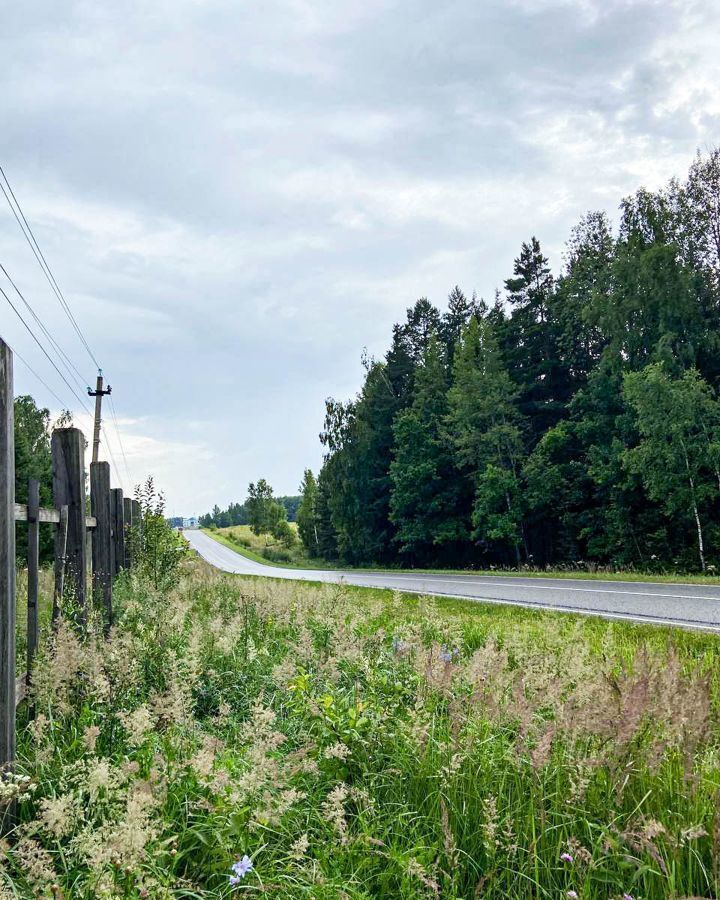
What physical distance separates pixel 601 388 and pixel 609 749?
99.0 feet

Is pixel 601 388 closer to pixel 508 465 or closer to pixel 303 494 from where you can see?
pixel 508 465

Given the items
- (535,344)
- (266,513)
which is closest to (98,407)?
(535,344)

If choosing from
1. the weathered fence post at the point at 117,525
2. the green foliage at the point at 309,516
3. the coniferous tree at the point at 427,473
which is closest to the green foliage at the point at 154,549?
the weathered fence post at the point at 117,525

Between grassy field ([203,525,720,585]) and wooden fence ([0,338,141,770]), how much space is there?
12.3m

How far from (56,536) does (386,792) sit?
13.6ft

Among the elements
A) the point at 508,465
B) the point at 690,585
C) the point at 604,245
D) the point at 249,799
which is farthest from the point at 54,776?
the point at 604,245

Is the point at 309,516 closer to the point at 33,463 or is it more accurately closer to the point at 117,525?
the point at 33,463

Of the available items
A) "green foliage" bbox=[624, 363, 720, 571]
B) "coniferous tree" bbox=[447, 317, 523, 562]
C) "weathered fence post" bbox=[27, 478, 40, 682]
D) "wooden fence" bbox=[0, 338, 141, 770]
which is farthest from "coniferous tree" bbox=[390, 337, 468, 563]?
"weathered fence post" bbox=[27, 478, 40, 682]

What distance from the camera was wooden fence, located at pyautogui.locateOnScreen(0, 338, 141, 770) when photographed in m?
3.17

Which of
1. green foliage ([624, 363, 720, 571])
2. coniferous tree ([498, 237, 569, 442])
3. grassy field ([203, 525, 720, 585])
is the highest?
coniferous tree ([498, 237, 569, 442])

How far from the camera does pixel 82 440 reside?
585 centimetres

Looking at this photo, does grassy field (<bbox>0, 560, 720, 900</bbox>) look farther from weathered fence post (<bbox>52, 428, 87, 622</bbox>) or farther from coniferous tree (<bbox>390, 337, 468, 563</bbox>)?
coniferous tree (<bbox>390, 337, 468, 563</bbox>)

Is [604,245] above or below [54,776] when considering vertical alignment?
above

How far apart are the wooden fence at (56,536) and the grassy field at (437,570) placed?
40.4ft
